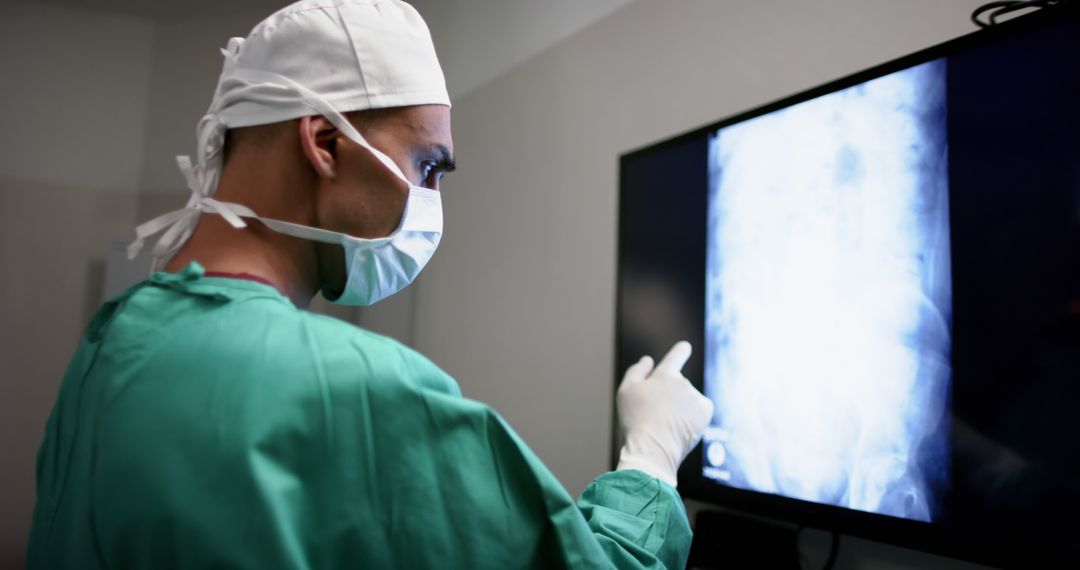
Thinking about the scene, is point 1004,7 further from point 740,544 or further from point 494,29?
point 494,29

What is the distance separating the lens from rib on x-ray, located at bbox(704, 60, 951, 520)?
1.14m

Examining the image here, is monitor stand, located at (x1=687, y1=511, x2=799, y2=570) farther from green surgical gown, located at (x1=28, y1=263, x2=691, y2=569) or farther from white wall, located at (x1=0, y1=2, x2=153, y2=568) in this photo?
white wall, located at (x1=0, y1=2, x2=153, y2=568)

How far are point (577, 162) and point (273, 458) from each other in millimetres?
1661

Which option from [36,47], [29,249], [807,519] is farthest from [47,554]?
[36,47]

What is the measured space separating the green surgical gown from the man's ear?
0.19m

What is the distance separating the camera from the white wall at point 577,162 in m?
1.53

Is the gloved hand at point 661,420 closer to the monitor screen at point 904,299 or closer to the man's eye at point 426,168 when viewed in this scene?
the monitor screen at point 904,299

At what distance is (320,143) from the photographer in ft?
2.89

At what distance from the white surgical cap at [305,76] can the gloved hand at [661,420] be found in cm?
63

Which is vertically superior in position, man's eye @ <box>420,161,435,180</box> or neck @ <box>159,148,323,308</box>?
man's eye @ <box>420,161,435,180</box>

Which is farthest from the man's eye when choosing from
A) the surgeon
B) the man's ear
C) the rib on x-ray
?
the rib on x-ray

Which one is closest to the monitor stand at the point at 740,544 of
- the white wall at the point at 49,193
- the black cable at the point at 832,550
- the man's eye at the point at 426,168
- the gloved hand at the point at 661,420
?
the black cable at the point at 832,550

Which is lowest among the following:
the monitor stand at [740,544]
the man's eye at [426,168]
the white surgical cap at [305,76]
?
the monitor stand at [740,544]

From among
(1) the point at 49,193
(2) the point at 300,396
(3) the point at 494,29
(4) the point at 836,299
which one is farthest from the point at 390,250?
(1) the point at 49,193
